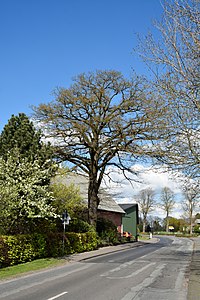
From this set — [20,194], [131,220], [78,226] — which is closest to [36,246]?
[20,194]

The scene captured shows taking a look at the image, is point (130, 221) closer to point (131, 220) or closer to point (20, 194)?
point (131, 220)

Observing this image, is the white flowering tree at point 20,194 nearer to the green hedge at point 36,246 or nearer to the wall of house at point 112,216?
the green hedge at point 36,246

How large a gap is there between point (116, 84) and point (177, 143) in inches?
635

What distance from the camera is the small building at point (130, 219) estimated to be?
58419mm

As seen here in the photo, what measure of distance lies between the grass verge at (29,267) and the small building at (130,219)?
1519 inches

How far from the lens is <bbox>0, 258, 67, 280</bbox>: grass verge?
48.0ft

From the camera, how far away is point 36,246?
63.8ft

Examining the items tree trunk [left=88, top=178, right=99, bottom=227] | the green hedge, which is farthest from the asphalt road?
tree trunk [left=88, top=178, right=99, bottom=227]

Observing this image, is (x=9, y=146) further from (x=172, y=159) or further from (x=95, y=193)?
(x=95, y=193)

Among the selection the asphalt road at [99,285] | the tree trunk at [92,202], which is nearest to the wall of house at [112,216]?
the tree trunk at [92,202]

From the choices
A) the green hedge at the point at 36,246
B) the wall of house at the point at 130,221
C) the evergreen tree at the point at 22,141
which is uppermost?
the evergreen tree at the point at 22,141

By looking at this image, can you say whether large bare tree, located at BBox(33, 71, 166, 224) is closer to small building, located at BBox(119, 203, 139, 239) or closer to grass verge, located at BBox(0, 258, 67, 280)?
grass verge, located at BBox(0, 258, 67, 280)

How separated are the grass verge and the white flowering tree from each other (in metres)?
2.11

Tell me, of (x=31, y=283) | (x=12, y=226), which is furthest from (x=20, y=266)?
(x=31, y=283)
